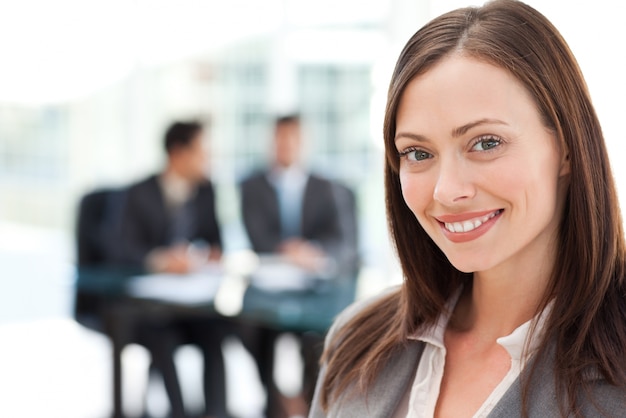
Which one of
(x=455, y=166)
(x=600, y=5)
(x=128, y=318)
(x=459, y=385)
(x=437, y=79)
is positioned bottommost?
(x=128, y=318)

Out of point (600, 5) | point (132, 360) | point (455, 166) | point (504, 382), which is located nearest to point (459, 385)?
point (504, 382)

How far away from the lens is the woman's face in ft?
3.57

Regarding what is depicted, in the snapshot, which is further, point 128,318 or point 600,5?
point 128,318

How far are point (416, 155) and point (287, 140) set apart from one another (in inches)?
137

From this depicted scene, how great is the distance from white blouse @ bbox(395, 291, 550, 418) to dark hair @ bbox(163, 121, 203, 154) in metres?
3.18

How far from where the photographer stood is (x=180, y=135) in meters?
4.39

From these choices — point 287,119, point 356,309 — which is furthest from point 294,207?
point 356,309

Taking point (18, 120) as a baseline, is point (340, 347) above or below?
below

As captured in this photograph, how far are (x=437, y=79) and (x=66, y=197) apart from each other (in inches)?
260

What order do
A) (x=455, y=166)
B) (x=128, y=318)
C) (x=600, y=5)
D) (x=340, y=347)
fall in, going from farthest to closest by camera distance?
1. (x=128, y=318)
2. (x=600, y=5)
3. (x=340, y=347)
4. (x=455, y=166)

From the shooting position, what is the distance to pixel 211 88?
7172mm

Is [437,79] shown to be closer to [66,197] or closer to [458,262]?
[458,262]

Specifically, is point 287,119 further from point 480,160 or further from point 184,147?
point 480,160

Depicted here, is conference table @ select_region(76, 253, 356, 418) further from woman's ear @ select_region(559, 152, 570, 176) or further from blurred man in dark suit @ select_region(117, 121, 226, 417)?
woman's ear @ select_region(559, 152, 570, 176)
